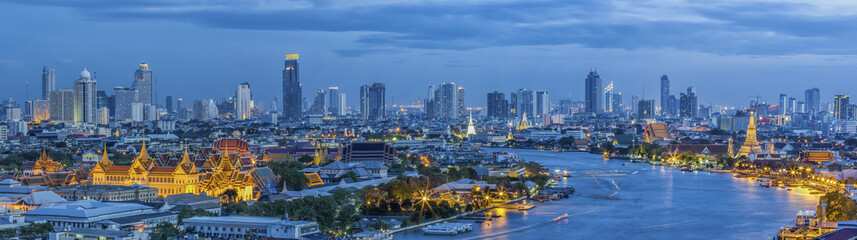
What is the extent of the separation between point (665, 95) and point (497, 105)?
18188 millimetres

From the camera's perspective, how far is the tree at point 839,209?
13.3 metres

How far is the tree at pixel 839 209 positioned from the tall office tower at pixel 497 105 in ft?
220

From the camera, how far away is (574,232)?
44.0 ft

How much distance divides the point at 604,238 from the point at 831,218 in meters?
2.77

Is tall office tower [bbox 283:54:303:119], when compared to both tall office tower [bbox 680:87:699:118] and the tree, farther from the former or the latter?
the tree

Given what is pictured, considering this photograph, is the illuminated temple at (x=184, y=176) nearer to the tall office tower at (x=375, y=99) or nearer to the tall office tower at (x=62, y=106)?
the tall office tower at (x=62, y=106)

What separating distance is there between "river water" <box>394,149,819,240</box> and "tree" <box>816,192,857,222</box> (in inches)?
21.2

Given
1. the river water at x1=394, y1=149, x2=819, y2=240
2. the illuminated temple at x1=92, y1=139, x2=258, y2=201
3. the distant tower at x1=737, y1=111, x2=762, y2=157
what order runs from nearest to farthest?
the river water at x1=394, y1=149, x2=819, y2=240 → the illuminated temple at x1=92, y1=139, x2=258, y2=201 → the distant tower at x1=737, y1=111, x2=762, y2=157

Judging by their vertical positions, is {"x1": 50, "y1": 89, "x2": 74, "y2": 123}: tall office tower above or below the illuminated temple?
above

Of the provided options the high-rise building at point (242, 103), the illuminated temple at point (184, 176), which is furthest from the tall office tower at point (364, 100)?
the illuminated temple at point (184, 176)

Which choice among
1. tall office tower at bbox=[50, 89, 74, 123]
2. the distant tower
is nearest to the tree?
the distant tower

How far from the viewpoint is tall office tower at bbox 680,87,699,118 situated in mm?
80625

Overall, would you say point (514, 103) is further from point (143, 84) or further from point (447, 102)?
point (143, 84)

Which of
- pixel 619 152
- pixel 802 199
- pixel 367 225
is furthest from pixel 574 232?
pixel 619 152
